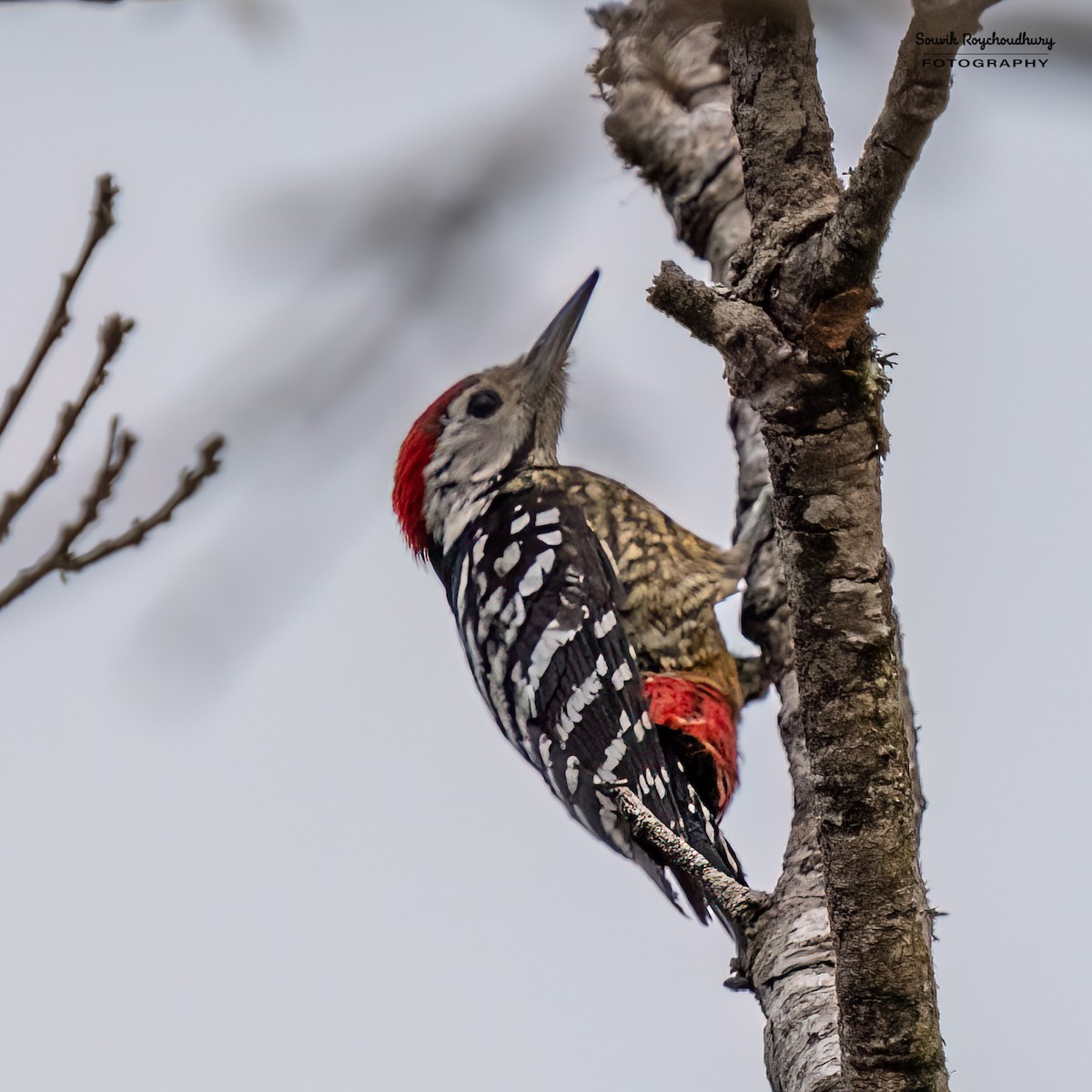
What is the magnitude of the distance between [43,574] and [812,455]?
118cm

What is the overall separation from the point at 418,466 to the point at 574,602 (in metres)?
1.06

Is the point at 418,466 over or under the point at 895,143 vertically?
over

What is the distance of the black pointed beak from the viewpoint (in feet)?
16.4

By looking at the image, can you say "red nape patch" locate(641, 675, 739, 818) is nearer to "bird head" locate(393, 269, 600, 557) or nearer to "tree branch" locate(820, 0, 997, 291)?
"bird head" locate(393, 269, 600, 557)

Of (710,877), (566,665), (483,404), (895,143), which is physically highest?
(483,404)

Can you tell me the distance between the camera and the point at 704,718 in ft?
13.5

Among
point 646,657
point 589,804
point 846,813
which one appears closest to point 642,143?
point 646,657

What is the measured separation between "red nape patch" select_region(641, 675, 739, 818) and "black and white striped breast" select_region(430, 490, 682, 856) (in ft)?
0.23

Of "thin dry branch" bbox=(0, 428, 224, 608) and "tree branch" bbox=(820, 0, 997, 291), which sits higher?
"tree branch" bbox=(820, 0, 997, 291)

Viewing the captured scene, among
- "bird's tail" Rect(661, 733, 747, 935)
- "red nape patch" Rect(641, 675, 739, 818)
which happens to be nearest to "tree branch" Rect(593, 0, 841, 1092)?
"red nape patch" Rect(641, 675, 739, 818)

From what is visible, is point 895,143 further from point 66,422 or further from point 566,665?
point 566,665

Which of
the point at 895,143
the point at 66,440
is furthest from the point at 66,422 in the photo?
the point at 895,143

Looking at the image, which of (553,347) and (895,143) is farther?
(553,347)

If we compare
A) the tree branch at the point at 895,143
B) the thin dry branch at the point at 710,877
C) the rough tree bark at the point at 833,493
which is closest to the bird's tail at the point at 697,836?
the thin dry branch at the point at 710,877
